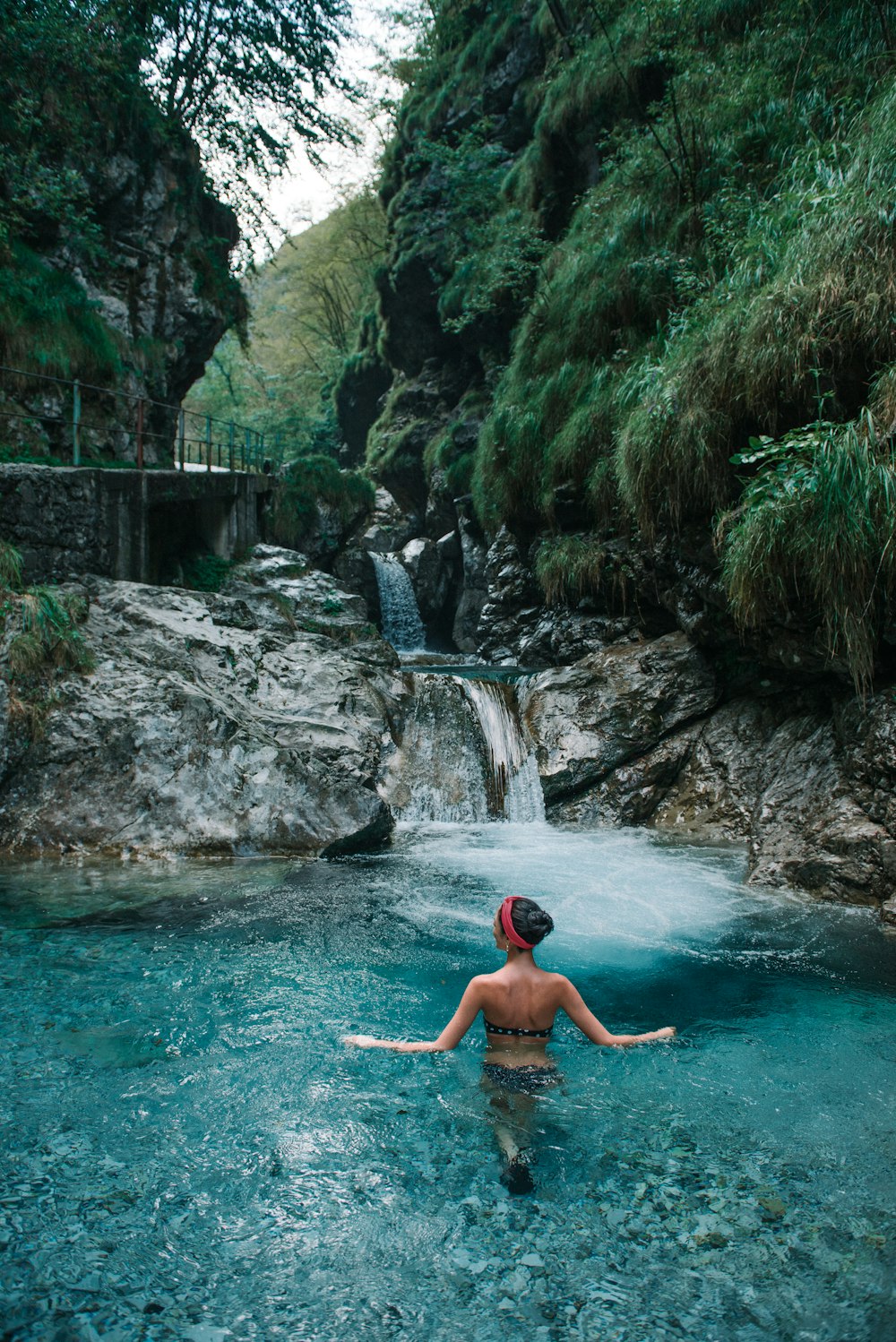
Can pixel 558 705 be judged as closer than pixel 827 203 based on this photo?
No

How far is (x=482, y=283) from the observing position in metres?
17.3

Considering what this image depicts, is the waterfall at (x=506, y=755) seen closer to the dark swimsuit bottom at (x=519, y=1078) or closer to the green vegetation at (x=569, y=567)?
the green vegetation at (x=569, y=567)

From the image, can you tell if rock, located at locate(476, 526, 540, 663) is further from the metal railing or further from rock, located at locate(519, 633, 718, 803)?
the metal railing

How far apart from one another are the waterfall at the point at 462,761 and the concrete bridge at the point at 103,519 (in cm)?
398

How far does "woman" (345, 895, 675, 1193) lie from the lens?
3174mm

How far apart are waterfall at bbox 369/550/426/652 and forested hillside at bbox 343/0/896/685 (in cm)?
234

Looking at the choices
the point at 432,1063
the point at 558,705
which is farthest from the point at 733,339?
the point at 432,1063

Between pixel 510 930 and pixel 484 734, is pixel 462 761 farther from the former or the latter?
pixel 510 930

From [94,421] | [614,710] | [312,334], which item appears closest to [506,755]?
[614,710]

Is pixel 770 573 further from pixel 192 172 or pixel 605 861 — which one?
pixel 192 172

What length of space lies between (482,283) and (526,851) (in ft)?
46.4

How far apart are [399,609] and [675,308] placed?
917cm

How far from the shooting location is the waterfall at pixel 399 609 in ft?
58.3

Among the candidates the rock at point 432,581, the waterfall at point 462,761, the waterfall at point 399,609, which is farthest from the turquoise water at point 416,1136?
the rock at point 432,581
